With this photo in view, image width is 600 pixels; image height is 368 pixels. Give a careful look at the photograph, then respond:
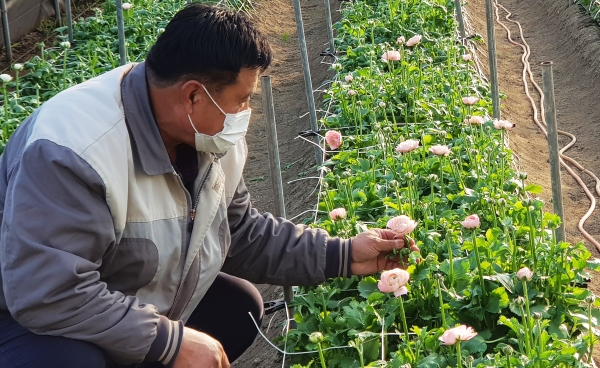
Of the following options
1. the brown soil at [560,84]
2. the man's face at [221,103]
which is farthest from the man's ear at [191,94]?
the brown soil at [560,84]

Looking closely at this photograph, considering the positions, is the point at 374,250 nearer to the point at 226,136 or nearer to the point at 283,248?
the point at 283,248

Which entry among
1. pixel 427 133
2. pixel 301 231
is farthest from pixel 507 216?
pixel 427 133

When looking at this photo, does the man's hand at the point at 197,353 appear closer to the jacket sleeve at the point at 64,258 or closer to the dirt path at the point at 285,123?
the jacket sleeve at the point at 64,258

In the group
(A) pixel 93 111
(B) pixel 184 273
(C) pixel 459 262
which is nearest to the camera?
(A) pixel 93 111

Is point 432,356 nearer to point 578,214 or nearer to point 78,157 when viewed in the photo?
point 78,157

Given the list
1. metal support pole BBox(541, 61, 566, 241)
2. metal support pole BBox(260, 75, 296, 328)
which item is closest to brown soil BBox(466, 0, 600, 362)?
metal support pole BBox(541, 61, 566, 241)

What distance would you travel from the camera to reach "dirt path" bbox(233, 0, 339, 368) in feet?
13.9

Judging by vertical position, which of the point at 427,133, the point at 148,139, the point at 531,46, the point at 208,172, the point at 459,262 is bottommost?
the point at 531,46

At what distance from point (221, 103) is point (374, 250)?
76 centimetres

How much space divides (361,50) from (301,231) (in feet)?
11.6

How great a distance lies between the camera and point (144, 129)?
8.08 feet

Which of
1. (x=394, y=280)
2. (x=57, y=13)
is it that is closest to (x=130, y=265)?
(x=394, y=280)

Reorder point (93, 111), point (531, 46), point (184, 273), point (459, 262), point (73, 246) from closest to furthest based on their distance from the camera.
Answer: point (73, 246) < point (93, 111) < point (184, 273) < point (459, 262) < point (531, 46)

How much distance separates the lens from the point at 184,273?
262cm
